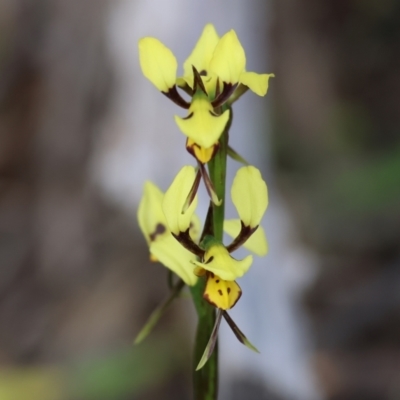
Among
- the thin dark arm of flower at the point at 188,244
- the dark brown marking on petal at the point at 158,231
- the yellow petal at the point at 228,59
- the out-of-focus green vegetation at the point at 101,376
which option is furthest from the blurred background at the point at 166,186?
the yellow petal at the point at 228,59

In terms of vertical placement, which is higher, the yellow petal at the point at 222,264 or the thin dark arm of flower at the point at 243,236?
the thin dark arm of flower at the point at 243,236

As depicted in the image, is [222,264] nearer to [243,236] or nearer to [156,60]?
[243,236]

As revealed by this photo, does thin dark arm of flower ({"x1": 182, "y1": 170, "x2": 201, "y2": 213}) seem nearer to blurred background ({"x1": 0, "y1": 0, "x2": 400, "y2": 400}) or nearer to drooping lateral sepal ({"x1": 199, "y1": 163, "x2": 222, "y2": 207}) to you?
drooping lateral sepal ({"x1": 199, "y1": 163, "x2": 222, "y2": 207})

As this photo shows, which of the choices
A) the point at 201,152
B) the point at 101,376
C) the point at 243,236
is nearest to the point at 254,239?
the point at 243,236

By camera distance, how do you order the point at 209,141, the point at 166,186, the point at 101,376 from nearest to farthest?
the point at 209,141 → the point at 101,376 → the point at 166,186

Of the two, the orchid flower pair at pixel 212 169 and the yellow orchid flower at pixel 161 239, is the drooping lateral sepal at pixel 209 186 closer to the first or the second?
the orchid flower pair at pixel 212 169

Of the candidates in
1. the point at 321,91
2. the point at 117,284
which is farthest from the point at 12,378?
the point at 321,91
